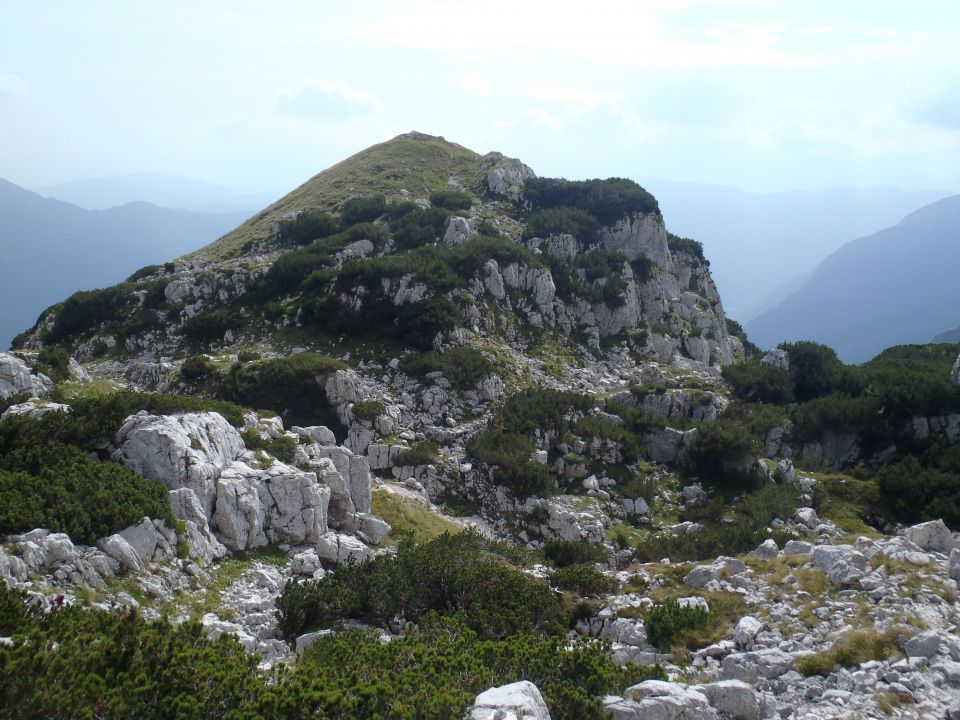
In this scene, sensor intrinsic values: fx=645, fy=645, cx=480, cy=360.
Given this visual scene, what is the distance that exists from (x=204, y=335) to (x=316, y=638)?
1491 inches

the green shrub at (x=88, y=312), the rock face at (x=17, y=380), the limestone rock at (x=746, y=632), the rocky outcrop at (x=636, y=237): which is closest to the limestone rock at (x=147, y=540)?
the rock face at (x=17, y=380)

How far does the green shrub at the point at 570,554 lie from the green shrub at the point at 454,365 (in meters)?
16.2

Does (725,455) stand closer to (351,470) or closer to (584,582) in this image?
(584,582)

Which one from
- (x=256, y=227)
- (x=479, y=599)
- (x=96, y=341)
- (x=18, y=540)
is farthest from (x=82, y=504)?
(x=256, y=227)

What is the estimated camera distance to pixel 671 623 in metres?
15.8

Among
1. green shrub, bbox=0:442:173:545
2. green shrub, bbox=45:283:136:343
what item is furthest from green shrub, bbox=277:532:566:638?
green shrub, bbox=45:283:136:343

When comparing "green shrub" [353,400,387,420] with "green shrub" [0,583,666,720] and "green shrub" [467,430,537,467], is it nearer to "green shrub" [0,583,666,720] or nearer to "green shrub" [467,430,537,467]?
"green shrub" [467,430,537,467]

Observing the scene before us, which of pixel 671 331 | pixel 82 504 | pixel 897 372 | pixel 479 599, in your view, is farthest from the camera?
pixel 671 331

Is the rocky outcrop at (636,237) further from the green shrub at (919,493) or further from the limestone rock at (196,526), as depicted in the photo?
the limestone rock at (196,526)

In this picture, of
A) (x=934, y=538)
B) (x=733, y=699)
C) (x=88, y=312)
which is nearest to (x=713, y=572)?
(x=934, y=538)

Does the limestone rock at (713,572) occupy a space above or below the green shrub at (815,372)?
below

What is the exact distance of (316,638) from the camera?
14.1 m

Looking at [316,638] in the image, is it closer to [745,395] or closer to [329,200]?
[745,395]

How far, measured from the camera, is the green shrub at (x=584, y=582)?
63.4 feet
